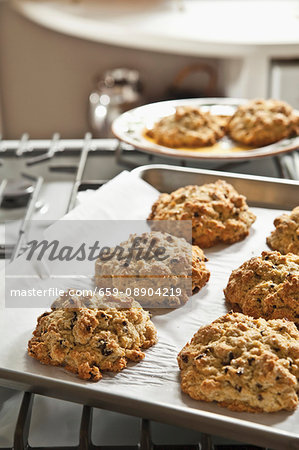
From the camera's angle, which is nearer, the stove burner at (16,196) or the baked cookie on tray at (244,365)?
the baked cookie on tray at (244,365)

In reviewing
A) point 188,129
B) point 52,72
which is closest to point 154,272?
point 188,129

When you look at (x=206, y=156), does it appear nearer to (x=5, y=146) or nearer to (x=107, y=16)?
(x=5, y=146)

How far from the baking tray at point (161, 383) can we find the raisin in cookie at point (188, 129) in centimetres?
58

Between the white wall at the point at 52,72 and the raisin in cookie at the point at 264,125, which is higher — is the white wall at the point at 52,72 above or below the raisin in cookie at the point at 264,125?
below

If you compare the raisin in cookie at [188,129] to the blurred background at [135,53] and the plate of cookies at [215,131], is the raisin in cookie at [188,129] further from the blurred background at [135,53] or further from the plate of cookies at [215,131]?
the blurred background at [135,53]

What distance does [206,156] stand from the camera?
1.69 m

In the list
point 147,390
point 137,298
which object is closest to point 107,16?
point 137,298

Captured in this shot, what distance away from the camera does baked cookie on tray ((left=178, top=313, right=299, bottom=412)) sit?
34.7 inches

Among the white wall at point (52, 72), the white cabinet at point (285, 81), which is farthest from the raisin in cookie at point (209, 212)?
the white wall at point (52, 72)

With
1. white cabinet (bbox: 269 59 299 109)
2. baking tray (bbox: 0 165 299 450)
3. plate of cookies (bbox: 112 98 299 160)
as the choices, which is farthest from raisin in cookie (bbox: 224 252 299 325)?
white cabinet (bbox: 269 59 299 109)

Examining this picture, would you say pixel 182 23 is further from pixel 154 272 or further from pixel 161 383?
pixel 161 383

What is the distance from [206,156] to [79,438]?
100 centimetres

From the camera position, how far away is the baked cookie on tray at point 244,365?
0.88 metres

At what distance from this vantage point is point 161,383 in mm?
952
